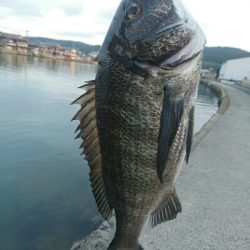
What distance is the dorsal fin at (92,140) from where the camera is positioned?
175cm

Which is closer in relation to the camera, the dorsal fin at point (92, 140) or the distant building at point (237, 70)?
the dorsal fin at point (92, 140)

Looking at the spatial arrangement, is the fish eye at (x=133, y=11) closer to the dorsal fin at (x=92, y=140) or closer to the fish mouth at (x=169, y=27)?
the fish mouth at (x=169, y=27)

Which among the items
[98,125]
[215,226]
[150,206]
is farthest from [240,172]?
[98,125]

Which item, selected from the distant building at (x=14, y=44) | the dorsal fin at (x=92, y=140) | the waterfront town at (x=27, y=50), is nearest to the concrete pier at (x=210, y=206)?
the dorsal fin at (x=92, y=140)

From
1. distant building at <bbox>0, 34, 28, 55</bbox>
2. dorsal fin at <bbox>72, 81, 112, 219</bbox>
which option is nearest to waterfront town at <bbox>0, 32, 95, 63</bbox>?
distant building at <bbox>0, 34, 28, 55</bbox>

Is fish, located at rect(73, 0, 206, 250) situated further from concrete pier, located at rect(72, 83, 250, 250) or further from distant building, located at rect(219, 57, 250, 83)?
distant building, located at rect(219, 57, 250, 83)

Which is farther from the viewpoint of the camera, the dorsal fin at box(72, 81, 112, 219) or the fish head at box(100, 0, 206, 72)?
the dorsal fin at box(72, 81, 112, 219)

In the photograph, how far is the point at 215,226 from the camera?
4.11 m

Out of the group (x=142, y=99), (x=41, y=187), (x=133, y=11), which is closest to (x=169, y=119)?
(x=142, y=99)

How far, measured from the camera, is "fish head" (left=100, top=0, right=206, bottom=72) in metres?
1.56

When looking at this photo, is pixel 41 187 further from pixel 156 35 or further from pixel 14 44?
pixel 14 44

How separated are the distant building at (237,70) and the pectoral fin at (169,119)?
63883 millimetres

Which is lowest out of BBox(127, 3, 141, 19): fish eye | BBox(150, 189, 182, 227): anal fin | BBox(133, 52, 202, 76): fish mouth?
BBox(150, 189, 182, 227): anal fin

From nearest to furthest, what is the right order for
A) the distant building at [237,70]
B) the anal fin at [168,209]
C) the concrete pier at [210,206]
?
the anal fin at [168,209]
the concrete pier at [210,206]
the distant building at [237,70]
